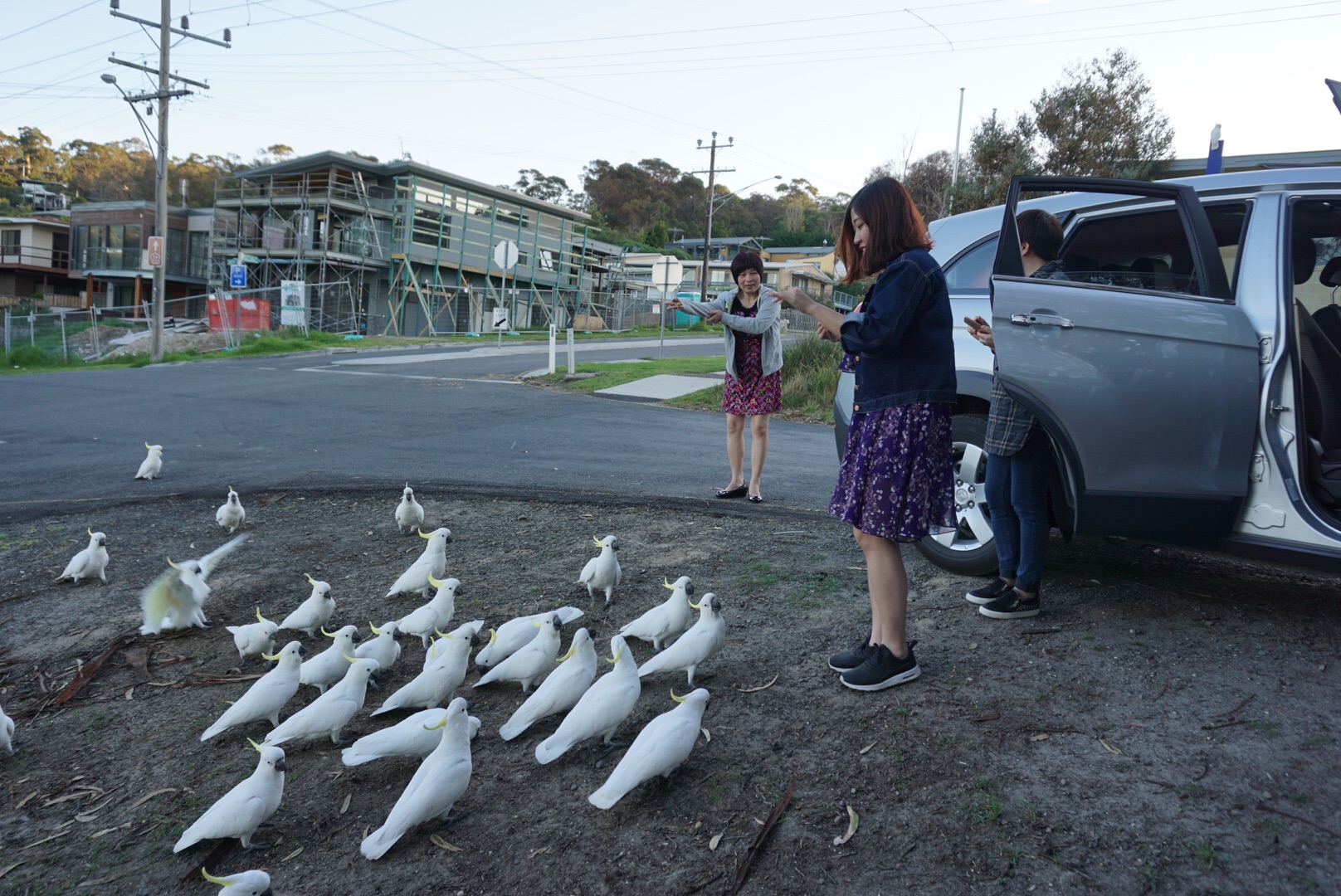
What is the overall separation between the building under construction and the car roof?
101 feet

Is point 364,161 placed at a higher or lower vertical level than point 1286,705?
higher

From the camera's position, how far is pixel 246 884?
2.24 meters

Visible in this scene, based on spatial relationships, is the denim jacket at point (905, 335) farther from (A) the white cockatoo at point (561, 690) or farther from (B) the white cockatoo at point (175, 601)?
(B) the white cockatoo at point (175, 601)

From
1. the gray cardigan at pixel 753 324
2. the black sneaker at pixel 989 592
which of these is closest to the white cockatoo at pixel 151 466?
the gray cardigan at pixel 753 324

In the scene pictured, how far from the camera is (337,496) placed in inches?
258

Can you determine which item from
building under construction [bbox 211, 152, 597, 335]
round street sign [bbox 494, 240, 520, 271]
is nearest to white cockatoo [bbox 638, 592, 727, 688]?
round street sign [bbox 494, 240, 520, 271]

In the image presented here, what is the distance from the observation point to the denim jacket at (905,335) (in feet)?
9.61

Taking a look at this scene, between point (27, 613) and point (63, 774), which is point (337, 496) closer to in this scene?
point (27, 613)

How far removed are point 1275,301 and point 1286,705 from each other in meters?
1.52

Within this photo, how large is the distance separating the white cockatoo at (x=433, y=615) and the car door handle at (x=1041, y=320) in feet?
9.32

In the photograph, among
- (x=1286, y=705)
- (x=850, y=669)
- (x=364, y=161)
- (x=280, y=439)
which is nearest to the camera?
(x=1286, y=705)

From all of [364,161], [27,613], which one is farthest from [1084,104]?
[364,161]

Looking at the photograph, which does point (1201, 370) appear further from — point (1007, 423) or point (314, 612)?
point (314, 612)

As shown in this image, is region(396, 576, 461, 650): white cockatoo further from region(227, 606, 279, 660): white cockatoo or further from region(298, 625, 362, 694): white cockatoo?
region(227, 606, 279, 660): white cockatoo
